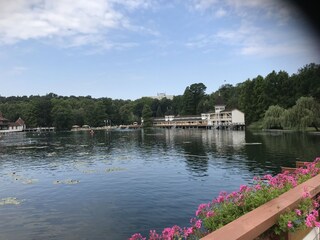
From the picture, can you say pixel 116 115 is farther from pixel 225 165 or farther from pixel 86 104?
pixel 225 165

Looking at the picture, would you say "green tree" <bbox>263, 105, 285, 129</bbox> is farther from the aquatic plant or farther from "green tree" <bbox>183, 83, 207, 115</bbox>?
the aquatic plant

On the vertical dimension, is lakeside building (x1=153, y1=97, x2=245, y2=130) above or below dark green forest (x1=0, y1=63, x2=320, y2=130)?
below

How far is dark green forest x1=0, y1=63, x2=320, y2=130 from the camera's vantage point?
9112 centimetres

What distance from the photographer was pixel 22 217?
15.3 meters

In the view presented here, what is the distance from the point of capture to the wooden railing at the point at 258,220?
2.97 metres

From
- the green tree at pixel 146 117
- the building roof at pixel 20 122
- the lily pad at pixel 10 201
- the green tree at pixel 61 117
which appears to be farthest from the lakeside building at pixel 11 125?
the lily pad at pixel 10 201

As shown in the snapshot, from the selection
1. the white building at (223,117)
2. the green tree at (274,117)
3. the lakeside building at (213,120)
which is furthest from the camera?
the lakeside building at (213,120)

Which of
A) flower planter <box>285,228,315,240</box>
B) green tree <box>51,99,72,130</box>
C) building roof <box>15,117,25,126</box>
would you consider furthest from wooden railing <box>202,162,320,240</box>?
building roof <box>15,117,25,126</box>

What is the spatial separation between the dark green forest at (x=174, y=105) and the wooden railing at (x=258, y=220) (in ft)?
280

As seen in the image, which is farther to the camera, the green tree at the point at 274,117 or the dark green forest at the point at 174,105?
the dark green forest at the point at 174,105

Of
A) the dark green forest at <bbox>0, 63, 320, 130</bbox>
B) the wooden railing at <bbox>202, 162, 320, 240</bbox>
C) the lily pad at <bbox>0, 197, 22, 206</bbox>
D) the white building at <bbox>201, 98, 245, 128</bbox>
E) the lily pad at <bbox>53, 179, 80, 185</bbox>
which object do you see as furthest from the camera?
the white building at <bbox>201, 98, 245, 128</bbox>

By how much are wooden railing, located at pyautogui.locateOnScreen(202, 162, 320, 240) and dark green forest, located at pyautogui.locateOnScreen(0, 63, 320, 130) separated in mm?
85467

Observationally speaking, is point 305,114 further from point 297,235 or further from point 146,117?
point 146,117

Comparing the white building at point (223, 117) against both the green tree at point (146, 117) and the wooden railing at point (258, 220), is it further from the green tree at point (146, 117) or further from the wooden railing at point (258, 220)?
the wooden railing at point (258, 220)
